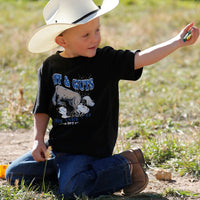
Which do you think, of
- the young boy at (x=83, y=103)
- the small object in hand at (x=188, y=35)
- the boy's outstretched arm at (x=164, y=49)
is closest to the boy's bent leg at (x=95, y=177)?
the young boy at (x=83, y=103)

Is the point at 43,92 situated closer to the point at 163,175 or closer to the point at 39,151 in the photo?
the point at 39,151

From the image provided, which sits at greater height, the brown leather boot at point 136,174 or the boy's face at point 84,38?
the boy's face at point 84,38

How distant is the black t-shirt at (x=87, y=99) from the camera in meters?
2.96

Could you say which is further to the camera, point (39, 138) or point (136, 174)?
point (39, 138)

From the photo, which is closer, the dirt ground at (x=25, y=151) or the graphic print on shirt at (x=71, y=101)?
the graphic print on shirt at (x=71, y=101)

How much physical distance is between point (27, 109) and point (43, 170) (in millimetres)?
1389

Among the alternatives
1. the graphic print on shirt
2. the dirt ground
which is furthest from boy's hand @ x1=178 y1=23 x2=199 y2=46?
the dirt ground

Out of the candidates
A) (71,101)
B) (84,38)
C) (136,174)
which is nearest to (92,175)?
(136,174)

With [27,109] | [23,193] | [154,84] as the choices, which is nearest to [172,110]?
[154,84]

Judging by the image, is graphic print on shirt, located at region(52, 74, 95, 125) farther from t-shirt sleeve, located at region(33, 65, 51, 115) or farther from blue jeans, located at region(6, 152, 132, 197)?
blue jeans, located at region(6, 152, 132, 197)

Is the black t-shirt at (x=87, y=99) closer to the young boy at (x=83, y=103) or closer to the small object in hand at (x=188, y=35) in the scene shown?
the young boy at (x=83, y=103)

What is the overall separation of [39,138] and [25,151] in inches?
31.4

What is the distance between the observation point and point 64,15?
9.50 ft

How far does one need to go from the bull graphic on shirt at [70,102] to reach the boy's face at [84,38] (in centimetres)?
27
